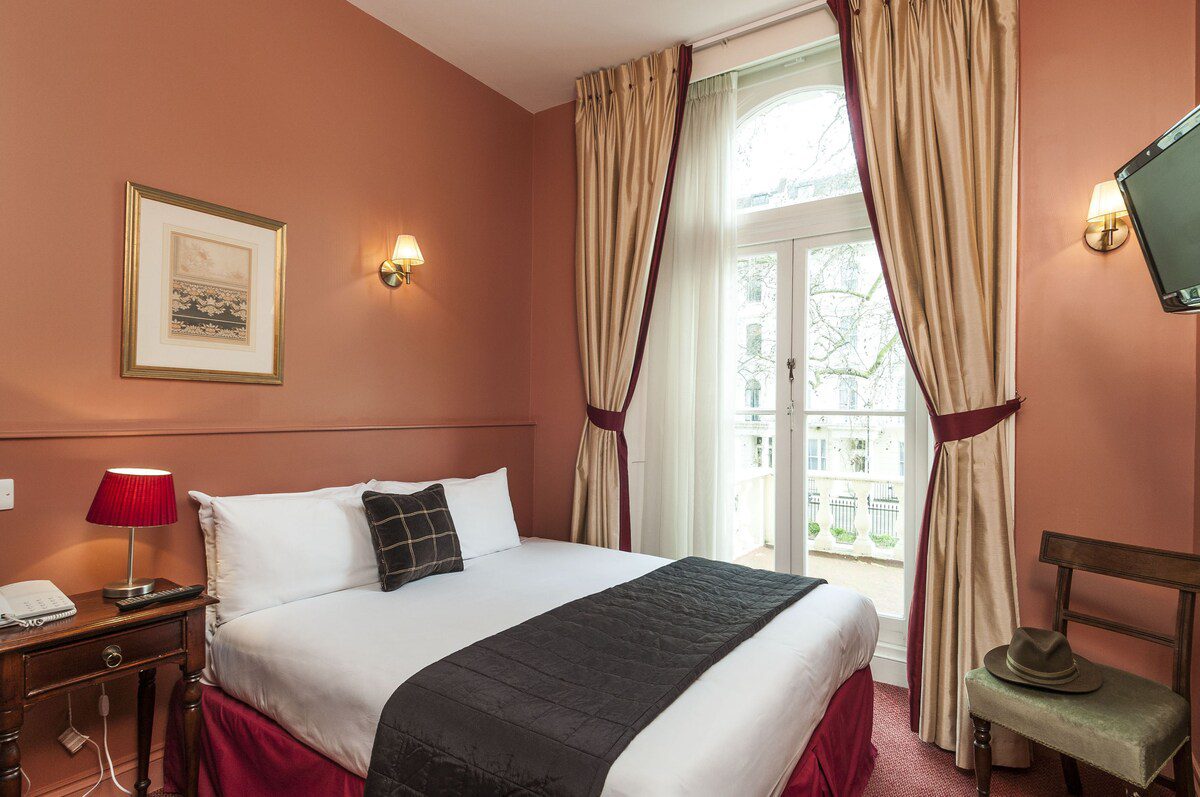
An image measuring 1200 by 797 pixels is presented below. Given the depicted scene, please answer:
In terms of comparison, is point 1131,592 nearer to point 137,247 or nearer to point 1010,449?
point 1010,449

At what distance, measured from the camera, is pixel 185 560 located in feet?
7.40

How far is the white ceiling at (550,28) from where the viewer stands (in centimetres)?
295

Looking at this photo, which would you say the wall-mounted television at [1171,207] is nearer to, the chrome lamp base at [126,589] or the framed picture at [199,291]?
the framed picture at [199,291]

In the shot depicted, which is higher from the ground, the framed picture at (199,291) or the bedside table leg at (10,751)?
the framed picture at (199,291)

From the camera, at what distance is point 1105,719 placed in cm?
173

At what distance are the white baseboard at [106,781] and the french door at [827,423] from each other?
8.75 ft

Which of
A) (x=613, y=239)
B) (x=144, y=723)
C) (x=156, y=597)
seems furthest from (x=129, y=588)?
(x=613, y=239)

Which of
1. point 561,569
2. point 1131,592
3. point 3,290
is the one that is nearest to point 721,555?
point 561,569

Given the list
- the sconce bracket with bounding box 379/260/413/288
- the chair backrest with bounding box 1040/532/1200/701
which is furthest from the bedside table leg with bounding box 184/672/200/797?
the chair backrest with bounding box 1040/532/1200/701

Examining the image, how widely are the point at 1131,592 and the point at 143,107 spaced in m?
3.98

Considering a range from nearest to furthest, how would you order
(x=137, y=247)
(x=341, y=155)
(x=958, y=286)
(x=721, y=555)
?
(x=137, y=247)
(x=958, y=286)
(x=341, y=155)
(x=721, y=555)

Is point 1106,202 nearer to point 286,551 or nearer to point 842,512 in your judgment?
point 842,512

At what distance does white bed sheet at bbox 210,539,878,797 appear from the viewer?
133 centimetres

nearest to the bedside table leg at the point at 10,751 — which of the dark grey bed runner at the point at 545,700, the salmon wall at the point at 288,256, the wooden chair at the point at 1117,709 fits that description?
the salmon wall at the point at 288,256
